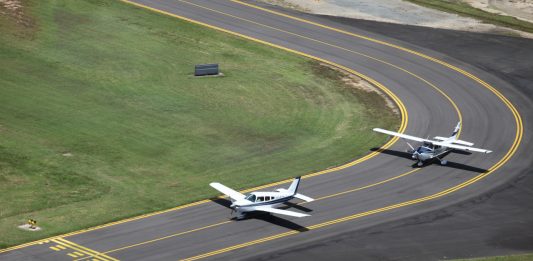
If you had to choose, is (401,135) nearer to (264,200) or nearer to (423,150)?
(423,150)

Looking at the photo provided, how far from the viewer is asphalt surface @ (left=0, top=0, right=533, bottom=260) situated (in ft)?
233

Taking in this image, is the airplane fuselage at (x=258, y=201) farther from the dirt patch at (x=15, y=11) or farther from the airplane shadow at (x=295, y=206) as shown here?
the dirt patch at (x=15, y=11)

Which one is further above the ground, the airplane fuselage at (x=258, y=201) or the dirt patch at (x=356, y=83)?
the dirt patch at (x=356, y=83)

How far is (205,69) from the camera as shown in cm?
11131

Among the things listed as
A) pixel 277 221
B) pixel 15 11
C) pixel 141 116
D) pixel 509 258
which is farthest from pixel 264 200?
pixel 15 11

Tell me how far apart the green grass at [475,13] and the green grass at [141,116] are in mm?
29115

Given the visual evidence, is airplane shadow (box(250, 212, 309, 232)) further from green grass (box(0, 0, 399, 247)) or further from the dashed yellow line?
the dashed yellow line

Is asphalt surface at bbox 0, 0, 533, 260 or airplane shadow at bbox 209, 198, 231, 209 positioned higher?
asphalt surface at bbox 0, 0, 533, 260

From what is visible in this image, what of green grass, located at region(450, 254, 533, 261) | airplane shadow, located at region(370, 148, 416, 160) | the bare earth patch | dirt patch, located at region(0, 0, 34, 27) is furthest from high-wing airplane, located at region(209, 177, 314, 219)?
the bare earth patch

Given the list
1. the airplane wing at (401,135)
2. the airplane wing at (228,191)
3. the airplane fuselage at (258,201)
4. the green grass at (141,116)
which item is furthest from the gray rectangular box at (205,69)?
the airplane fuselage at (258,201)

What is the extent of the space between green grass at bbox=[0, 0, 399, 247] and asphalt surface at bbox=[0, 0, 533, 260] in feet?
10.5

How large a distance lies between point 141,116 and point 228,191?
78.7 ft

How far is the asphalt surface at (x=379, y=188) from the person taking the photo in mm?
70875

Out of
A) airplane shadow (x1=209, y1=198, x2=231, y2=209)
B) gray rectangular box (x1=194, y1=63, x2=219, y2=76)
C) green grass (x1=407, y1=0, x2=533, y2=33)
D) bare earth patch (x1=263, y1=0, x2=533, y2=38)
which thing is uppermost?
Result: green grass (x1=407, y1=0, x2=533, y2=33)
